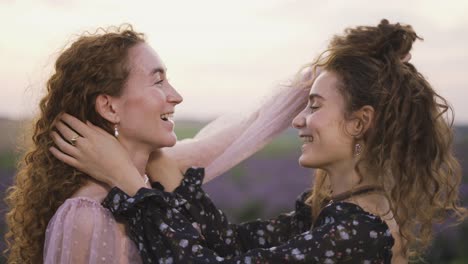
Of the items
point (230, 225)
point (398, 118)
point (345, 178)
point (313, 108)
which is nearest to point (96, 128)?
point (230, 225)

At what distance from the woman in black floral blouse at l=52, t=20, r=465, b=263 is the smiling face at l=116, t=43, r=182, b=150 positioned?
20 cm

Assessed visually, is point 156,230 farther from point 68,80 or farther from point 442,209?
point 442,209

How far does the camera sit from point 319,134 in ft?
9.16

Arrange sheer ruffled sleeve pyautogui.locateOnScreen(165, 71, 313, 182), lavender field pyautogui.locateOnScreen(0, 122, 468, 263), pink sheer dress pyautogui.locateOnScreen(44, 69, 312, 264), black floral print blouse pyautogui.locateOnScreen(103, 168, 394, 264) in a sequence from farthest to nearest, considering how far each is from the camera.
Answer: lavender field pyautogui.locateOnScreen(0, 122, 468, 263), sheer ruffled sleeve pyautogui.locateOnScreen(165, 71, 313, 182), pink sheer dress pyautogui.locateOnScreen(44, 69, 312, 264), black floral print blouse pyautogui.locateOnScreen(103, 168, 394, 264)

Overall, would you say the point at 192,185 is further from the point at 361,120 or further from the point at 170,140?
the point at 361,120

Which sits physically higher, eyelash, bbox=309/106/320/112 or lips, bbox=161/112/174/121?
eyelash, bbox=309/106/320/112

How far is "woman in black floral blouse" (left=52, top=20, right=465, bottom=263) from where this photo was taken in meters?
2.60

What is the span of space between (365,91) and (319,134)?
224 millimetres

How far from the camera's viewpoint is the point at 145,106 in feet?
9.10

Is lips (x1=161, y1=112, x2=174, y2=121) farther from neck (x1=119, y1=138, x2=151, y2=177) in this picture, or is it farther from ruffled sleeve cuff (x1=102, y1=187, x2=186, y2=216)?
ruffled sleeve cuff (x1=102, y1=187, x2=186, y2=216)

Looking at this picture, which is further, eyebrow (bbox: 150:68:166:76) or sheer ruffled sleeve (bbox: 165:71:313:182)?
sheer ruffled sleeve (bbox: 165:71:313:182)

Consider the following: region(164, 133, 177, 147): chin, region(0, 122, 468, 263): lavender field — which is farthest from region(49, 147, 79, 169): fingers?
region(0, 122, 468, 263): lavender field

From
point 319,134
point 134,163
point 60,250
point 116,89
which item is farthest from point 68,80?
point 319,134

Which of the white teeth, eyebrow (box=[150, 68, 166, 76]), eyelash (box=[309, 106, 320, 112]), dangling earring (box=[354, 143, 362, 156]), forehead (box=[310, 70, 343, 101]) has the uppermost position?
eyebrow (box=[150, 68, 166, 76])
